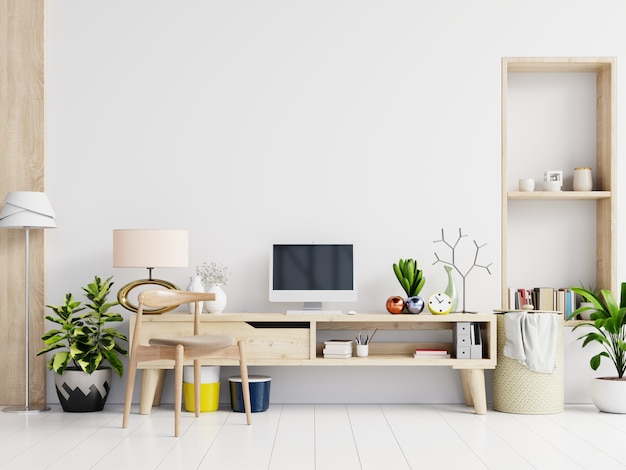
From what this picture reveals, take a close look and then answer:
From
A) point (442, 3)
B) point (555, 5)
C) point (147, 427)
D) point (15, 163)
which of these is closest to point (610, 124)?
point (555, 5)

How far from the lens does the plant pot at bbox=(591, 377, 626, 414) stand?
15.4 feet

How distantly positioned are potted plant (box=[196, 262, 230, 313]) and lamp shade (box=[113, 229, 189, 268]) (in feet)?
0.94

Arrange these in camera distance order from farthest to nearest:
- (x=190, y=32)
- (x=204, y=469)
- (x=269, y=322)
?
(x=190, y=32) < (x=269, y=322) < (x=204, y=469)

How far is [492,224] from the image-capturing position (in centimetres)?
514

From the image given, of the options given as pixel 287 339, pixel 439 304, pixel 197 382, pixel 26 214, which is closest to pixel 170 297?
pixel 197 382

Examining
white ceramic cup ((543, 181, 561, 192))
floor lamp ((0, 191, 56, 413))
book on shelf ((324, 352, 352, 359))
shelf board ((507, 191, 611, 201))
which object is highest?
white ceramic cup ((543, 181, 561, 192))

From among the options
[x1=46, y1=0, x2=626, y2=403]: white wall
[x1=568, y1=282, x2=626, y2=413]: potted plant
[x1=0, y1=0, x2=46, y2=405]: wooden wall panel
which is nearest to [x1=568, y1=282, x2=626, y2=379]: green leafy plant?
[x1=568, y1=282, x2=626, y2=413]: potted plant

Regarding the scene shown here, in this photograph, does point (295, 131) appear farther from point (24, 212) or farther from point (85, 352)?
point (85, 352)

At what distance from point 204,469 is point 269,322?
1.61 meters

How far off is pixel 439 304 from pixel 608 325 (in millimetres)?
1034

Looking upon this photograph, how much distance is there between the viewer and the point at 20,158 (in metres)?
5.08

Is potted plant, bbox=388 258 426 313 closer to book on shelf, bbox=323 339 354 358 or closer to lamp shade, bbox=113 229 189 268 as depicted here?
book on shelf, bbox=323 339 354 358

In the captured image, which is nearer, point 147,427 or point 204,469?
point 204,469

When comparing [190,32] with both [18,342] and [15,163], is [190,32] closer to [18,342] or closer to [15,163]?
[15,163]
